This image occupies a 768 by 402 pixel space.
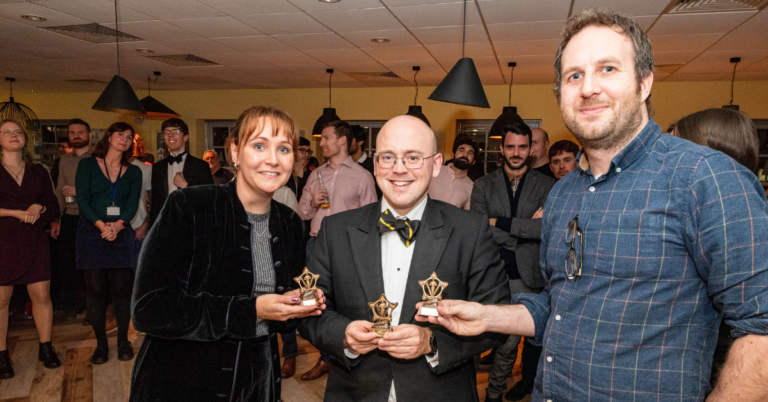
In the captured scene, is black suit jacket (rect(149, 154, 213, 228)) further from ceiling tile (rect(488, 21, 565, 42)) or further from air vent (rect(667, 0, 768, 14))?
air vent (rect(667, 0, 768, 14))

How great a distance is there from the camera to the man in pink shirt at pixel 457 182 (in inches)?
154

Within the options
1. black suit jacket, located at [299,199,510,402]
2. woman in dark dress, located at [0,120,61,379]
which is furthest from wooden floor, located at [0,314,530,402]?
black suit jacket, located at [299,199,510,402]

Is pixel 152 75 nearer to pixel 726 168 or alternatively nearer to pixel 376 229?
pixel 376 229

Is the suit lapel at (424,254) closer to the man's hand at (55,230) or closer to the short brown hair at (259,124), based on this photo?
the short brown hair at (259,124)

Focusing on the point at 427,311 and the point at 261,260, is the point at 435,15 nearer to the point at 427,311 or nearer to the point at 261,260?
the point at 261,260

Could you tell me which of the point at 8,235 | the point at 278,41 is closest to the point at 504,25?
the point at 278,41

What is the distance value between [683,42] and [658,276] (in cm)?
525

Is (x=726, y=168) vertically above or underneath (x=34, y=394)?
above

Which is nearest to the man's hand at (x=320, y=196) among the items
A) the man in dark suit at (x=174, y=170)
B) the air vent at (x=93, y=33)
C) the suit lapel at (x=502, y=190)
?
the man in dark suit at (x=174, y=170)

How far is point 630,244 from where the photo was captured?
116cm

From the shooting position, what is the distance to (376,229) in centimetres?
161

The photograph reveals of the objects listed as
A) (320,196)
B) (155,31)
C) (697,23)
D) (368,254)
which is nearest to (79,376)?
(320,196)

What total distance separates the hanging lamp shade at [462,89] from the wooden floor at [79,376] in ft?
7.76

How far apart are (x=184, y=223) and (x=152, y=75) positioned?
7.78 metres
